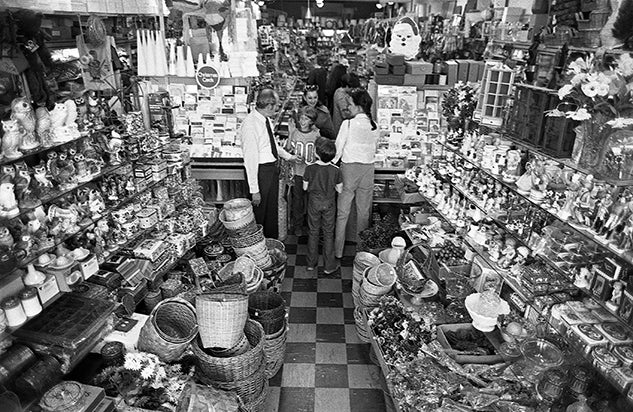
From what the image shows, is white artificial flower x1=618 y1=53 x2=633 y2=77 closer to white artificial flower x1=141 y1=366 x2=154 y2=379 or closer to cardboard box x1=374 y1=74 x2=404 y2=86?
white artificial flower x1=141 y1=366 x2=154 y2=379

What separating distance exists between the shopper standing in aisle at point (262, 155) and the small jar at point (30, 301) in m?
2.59

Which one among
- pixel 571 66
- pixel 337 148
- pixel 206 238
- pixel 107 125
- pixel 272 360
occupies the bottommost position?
pixel 272 360

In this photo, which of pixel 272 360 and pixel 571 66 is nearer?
pixel 571 66

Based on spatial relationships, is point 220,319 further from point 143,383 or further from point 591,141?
point 591,141

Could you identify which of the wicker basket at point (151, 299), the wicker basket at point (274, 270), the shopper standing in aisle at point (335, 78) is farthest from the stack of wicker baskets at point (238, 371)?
the shopper standing in aisle at point (335, 78)

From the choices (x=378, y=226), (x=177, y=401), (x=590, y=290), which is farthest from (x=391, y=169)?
(x=177, y=401)

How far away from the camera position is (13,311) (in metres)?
2.43

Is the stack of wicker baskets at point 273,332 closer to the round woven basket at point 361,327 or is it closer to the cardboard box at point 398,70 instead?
the round woven basket at point 361,327

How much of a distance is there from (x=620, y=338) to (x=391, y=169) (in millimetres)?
3630

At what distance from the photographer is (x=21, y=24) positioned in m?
2.54

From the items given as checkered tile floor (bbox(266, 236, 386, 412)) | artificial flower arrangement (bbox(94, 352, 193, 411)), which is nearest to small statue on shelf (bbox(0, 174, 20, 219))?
artificial flower arrangement (bbox(94, 352, 193, 411))

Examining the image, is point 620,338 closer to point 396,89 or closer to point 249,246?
point 249,246

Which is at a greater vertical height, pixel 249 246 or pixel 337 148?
pixel 337 148

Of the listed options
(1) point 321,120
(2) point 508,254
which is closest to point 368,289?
(2) point 508,254
